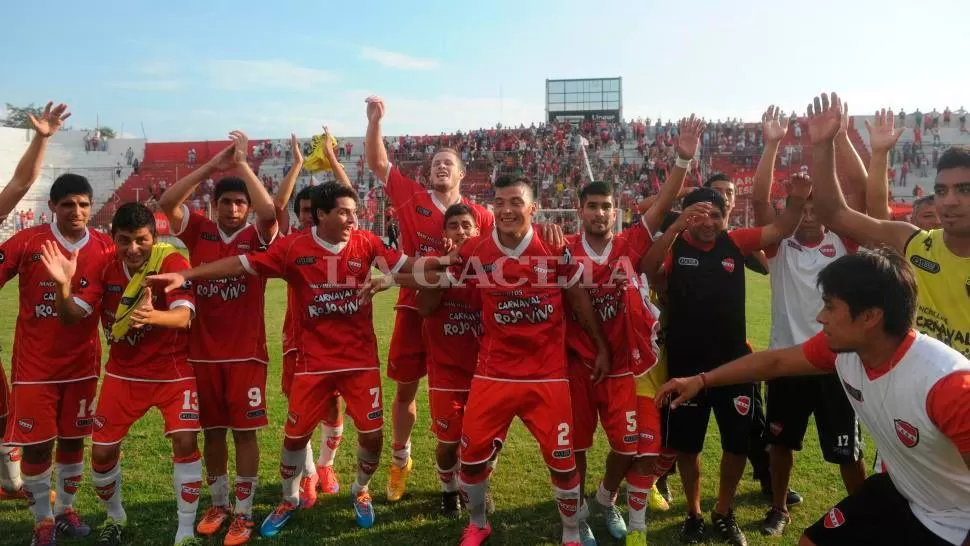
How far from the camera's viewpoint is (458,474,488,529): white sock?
4230mm

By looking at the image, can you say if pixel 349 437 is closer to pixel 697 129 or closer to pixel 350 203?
pixel 350 203

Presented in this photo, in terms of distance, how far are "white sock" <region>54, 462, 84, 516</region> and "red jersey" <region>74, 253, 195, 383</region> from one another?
88cm

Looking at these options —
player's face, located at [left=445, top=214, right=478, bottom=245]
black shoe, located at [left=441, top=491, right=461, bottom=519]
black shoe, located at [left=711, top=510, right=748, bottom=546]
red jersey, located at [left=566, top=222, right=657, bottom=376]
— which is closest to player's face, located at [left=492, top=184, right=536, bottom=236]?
red jersey, located at [left=566, top=222, right=657, bottom=376]

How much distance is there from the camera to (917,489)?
2.81 m

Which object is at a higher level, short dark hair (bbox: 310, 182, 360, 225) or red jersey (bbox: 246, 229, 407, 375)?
short dark hair (bbox: 310, 182, 360, 225)

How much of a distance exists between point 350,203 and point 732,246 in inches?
111

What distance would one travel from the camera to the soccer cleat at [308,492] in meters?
4.93

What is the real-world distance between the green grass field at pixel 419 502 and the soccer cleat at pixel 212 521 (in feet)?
0.65

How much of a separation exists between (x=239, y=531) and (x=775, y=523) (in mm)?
3788

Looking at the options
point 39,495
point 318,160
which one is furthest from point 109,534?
point 318,160

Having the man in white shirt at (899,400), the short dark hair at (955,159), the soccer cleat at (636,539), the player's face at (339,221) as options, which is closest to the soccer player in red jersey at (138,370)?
the player's face at (339,221)

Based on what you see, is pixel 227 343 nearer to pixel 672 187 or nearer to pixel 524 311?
pixel 524 311

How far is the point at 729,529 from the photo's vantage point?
14.3 ft

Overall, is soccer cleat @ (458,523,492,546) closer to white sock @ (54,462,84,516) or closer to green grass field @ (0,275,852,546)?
green grass field @ (0,275,852,546)
